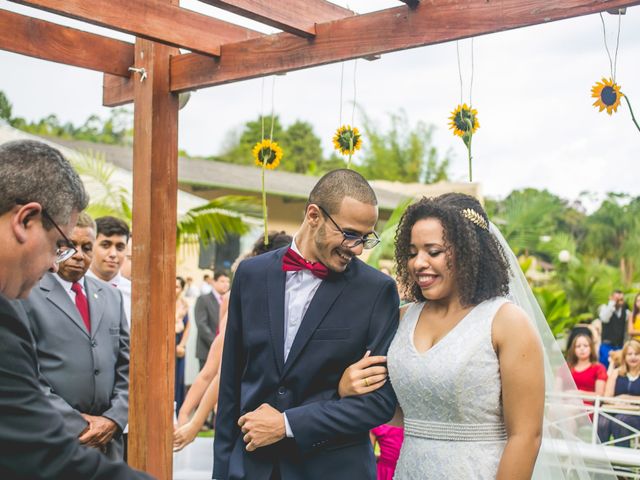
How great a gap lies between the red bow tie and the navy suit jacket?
4 centimetres

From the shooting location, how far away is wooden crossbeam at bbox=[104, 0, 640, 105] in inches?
138

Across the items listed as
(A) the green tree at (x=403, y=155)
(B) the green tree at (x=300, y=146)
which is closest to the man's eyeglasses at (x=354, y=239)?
(A) the green tree at (x=403, y=155)

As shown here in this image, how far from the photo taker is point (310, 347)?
3.13 metres

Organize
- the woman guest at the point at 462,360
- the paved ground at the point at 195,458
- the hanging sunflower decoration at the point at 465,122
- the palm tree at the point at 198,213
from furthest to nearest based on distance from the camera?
the palm tree at the point at 198,213
the paved ground at the point at 195,458
the hanging sunflower decoration at the point at 465,122
the woman guest at the point at 462,360

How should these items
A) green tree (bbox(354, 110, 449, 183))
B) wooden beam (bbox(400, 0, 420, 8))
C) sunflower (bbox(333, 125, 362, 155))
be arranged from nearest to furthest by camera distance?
wooden beam (bbox(400, 0, 420, 8)) < sunflower (bbox(333, 125, 362, 155)) < green tree (bbox(354, 110, 449, 183))

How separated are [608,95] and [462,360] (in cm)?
170

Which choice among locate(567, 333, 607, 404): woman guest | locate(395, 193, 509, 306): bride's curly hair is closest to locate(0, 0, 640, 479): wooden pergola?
locate(395, 193, 509, 306): bride's curly hair

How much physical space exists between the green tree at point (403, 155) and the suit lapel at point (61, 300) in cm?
→ 4678

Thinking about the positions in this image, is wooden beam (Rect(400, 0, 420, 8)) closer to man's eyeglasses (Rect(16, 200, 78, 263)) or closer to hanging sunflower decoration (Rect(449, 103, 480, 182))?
hanging sunflower decoration (Rect(449, 103, 480, 182))

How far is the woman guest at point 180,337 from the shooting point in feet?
34.4

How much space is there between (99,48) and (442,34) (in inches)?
89.7

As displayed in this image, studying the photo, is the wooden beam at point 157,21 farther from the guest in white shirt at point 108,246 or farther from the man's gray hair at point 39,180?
the man's gray hair at point 39,180

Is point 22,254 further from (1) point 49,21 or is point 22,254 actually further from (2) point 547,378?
(1) point 49,21

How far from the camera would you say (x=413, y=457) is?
3152mm
